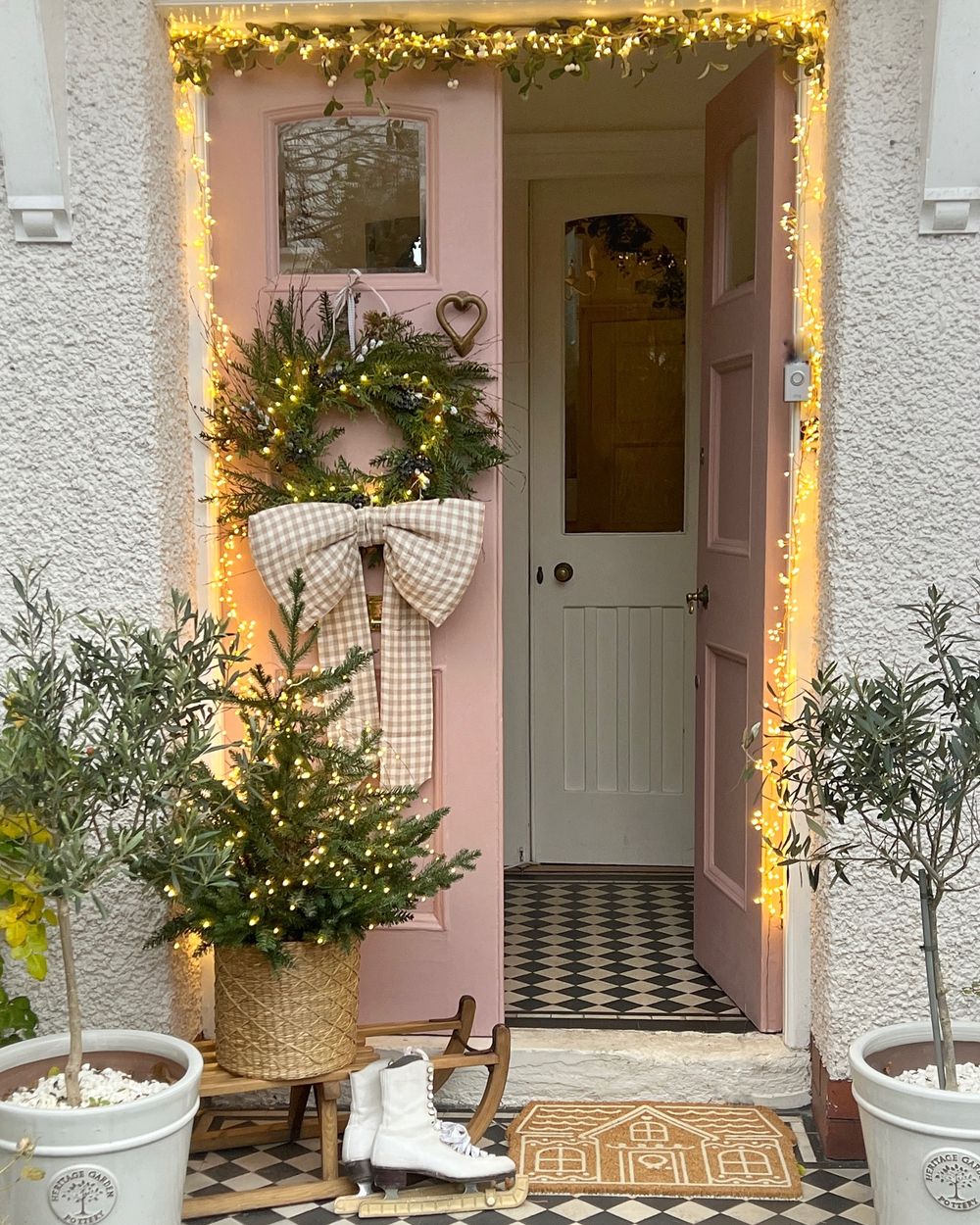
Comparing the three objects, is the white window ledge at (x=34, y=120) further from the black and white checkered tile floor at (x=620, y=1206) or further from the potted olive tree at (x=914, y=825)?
the black and white checkered tile floor at (x=620, y=1206)

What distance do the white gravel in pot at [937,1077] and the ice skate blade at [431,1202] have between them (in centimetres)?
79

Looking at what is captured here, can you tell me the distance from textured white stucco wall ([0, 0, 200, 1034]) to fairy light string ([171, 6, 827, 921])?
0.42 ft

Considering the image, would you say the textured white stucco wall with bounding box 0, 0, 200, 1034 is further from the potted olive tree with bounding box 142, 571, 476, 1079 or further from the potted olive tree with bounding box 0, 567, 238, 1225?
the potted olive tree with bounding box 0, 567, 238, 1225

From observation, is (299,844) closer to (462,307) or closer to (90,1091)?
(90,1091)

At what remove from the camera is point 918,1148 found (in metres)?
2.24

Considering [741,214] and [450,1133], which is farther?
[741,214]

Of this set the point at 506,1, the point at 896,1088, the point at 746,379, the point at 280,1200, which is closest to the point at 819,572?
the point at 746,379

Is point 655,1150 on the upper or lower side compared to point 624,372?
lower

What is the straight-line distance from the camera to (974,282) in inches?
108

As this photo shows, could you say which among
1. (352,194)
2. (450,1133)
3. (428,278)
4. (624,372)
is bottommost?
(450,1133)

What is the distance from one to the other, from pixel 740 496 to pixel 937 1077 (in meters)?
1.47

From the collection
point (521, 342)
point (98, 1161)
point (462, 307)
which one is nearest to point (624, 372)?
point (521, 342)

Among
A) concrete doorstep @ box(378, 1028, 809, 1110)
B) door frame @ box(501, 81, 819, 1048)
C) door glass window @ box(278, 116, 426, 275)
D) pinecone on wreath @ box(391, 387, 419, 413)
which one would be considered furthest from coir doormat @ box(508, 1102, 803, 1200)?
door glass window @ box(278, 116, 426, 275)

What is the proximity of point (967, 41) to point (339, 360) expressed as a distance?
1.39 metres
